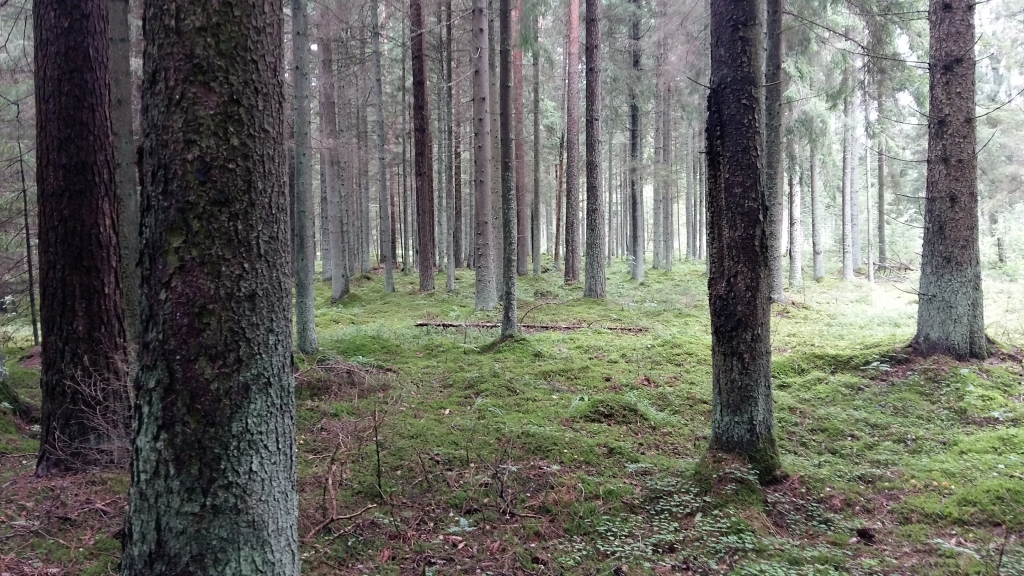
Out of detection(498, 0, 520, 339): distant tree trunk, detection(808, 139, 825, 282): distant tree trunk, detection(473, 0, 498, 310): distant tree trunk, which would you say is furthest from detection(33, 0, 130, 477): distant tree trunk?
detection(808, 139, 825, 282): distant tree trunk

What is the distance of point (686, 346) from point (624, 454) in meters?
4.34

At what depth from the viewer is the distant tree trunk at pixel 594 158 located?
42.9 ft

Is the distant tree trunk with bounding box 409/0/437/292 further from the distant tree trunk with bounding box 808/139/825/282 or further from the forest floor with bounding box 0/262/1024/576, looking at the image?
the distant tree trunk with bounding box 808/139/825/282

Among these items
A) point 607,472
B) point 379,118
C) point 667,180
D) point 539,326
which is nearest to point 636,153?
point 667,180

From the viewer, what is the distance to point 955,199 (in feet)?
23.2

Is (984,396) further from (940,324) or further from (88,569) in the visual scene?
(88,569)

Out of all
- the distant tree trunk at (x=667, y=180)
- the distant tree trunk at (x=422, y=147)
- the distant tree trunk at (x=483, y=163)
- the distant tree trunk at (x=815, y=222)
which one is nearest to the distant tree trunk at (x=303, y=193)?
the distant tree trunk at (x=483, y=163)

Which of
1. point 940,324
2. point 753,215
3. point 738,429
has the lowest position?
point 738,429

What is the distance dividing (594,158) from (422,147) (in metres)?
4.69

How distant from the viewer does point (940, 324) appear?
7109 mm

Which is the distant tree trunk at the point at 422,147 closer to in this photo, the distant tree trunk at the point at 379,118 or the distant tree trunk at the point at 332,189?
the distant tree trunk at the point at 379,118

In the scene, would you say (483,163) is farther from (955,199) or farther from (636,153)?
(955,199)

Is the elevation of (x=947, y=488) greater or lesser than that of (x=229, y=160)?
lesser

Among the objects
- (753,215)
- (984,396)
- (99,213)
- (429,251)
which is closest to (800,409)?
(984,396)
